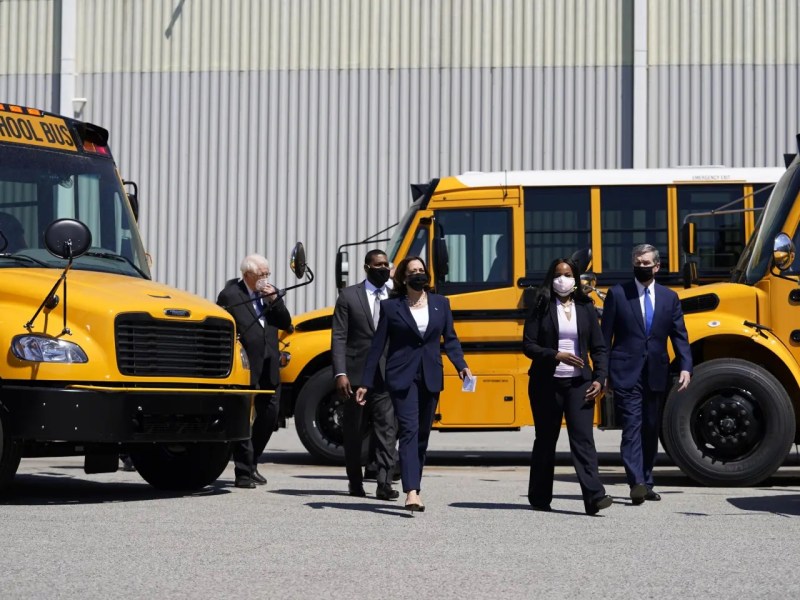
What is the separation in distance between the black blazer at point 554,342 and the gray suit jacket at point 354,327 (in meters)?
1.51

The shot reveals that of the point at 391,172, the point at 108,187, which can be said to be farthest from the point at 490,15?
the point at 108,187

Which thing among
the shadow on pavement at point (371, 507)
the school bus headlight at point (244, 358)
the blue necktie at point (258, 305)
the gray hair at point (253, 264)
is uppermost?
the gray hair at point (253, 264)

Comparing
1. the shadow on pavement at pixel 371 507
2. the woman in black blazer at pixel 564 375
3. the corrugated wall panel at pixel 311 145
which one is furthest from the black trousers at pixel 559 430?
the corrugated wall panel at pixel 311 145

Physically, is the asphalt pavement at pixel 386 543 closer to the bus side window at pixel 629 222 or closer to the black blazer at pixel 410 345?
the black blazer at pixel 410 345

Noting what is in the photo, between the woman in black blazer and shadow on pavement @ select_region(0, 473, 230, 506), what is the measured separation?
8.27ft

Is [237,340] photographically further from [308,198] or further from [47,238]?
[308,198]

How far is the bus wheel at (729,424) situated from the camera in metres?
11.9

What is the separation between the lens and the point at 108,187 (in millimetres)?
11828

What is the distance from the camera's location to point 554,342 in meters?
10.2

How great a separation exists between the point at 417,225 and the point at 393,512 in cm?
507

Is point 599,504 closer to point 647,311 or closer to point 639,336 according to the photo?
point 639,336

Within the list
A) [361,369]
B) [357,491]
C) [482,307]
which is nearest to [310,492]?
[357,491]

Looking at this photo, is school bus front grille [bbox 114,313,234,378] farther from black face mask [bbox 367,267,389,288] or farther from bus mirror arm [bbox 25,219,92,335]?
black face mask [bbox 367,267,389,288]

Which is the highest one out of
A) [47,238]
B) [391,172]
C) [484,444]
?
[391,172]
